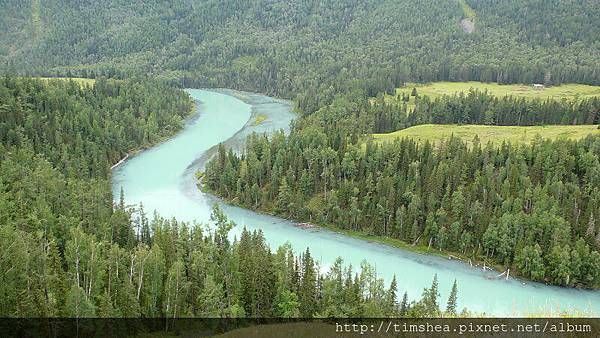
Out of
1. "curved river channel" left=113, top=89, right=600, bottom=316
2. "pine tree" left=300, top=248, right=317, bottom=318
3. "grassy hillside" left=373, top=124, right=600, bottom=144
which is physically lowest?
"curved river channel" left=113, top=89, right=600, bottom=316

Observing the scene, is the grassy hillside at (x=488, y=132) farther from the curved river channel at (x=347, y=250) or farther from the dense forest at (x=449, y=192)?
the curved river channel at (x=347, y=250)

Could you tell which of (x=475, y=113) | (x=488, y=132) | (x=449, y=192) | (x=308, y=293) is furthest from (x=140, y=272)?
(x=475, y=113)

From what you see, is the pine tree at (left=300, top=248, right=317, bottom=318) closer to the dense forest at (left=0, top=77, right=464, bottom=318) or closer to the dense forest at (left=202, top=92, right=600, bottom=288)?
the dense forest at (left=0, top=77, right=464, bottom=318)

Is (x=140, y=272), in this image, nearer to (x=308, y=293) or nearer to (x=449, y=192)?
(x=308, y=293)

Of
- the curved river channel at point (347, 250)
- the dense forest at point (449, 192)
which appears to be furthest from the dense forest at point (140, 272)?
the dense forest at point (449, 192)

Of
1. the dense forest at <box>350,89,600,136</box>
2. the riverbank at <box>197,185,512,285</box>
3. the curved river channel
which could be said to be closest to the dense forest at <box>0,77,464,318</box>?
the curved river channel

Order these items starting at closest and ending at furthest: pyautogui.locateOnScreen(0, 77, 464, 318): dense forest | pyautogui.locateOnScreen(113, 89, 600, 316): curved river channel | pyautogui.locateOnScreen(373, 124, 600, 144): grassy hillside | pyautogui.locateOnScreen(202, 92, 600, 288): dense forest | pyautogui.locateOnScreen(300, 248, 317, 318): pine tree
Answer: pyautogui.locateOnScreen(0, 77, 464, 318): dense forest, pyautogui.locateOnScreen(300, 248, 317, 318): pine tree, pyautogui.locateOnScreen(113, 89, 600, 316): curved river channel, pyautogui.locateOnScreen(202, 92, 600, 288): dense forest, pyautogui.locateOnScreen(373, 124, 600, 144): grassy hillside
